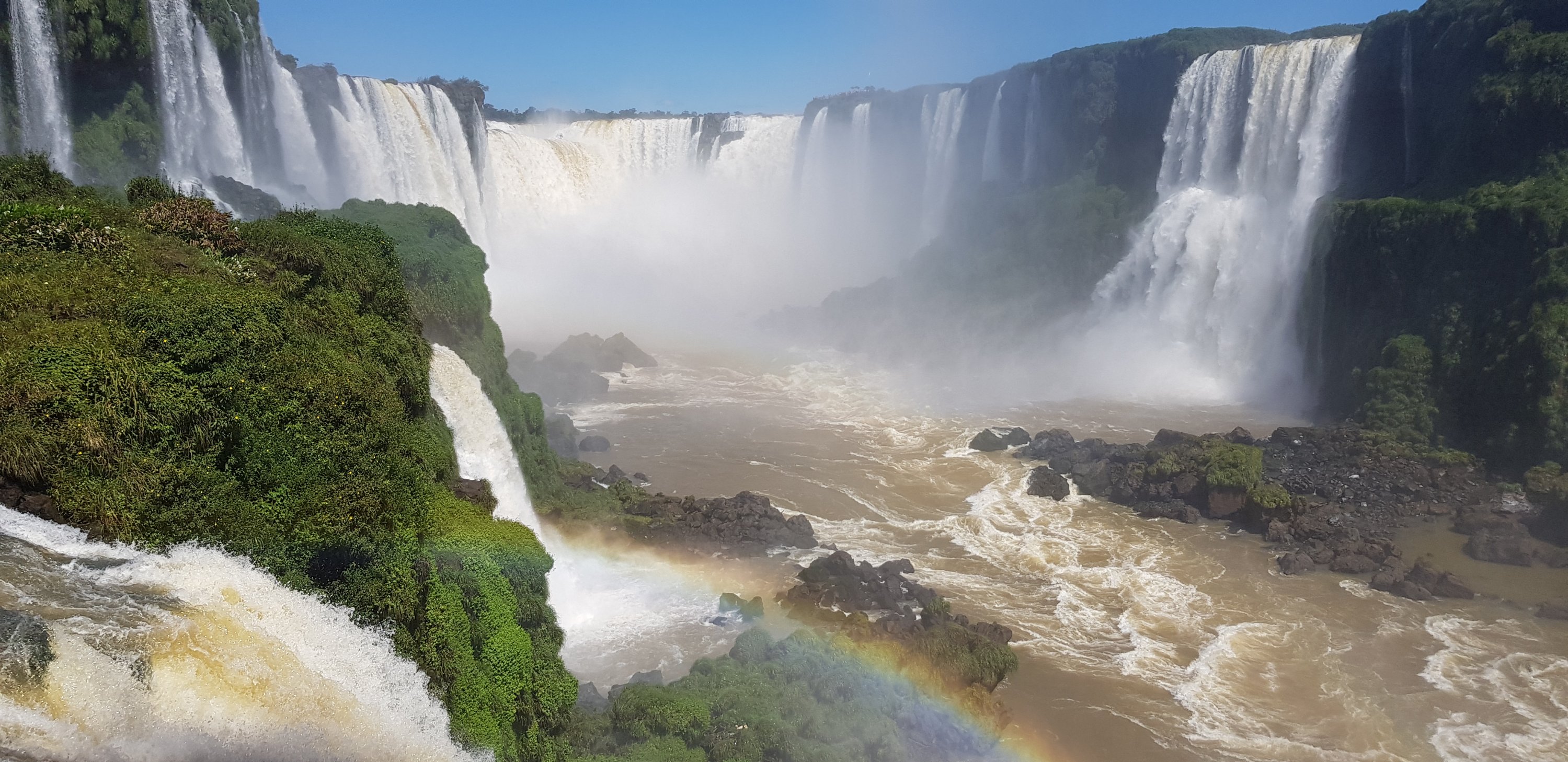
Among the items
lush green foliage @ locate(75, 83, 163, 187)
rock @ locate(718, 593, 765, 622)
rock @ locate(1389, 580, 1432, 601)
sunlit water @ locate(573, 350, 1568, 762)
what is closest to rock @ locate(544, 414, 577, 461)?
sunlit water @ locate(573, 350, 1568, 762)

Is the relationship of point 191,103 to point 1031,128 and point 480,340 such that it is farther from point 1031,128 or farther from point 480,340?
point 1031,128

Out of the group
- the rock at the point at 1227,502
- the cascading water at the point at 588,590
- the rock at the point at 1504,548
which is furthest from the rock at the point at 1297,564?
the cascading water at the point at 588,590

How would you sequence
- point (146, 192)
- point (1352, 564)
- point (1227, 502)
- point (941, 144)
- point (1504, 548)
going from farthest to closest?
point (941, 144), point (1227, 502), point (1504, 548), point (1352, 564), point (146, 192)

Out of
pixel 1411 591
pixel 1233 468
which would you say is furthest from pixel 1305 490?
pixel 1411 591

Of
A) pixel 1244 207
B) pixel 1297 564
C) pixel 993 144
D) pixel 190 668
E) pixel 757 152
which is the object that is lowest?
pixel 1297 564

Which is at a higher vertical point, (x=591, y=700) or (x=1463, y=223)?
(x=1463, y=223)

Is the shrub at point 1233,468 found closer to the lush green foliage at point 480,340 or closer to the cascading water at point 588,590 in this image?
the cascading water at point 588,590

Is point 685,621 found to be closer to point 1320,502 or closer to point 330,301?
point 330,301
